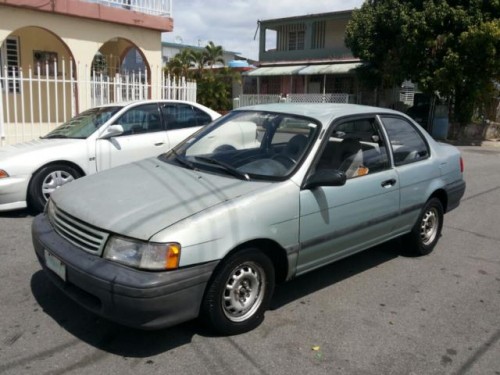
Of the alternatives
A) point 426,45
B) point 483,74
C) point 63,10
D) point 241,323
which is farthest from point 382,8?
point 241,323

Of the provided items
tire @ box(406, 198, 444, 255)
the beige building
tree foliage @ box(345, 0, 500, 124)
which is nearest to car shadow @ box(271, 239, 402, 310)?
tire @ box(406, 198, 444, 255)

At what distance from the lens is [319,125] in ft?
13.4

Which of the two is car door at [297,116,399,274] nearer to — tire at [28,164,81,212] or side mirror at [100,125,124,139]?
side mirror at [100,125,124,139]

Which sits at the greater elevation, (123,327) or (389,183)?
(389,183)

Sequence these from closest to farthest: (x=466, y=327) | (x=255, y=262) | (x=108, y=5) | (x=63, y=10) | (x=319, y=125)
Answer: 1. (x=255, y=262)
2. (x=466, y=327)
3. (x=319, y=125)
4. (x=63, y=10)
5. (x=108, y=5)

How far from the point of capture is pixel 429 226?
535cm

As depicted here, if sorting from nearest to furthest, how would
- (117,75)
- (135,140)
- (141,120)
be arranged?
(135,140) < (141,120) < (117,75)

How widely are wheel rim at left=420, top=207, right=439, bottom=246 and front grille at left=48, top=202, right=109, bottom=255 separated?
3.39m

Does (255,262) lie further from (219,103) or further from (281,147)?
(219,103)

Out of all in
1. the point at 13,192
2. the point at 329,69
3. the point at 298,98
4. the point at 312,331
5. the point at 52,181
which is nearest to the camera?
the point at 312,331

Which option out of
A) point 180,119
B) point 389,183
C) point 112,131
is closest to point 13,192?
point 112,131

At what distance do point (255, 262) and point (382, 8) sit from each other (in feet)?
61.6

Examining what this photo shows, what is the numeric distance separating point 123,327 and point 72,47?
10228 mm

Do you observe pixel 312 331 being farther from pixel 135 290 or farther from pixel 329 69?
pixel 329 69
